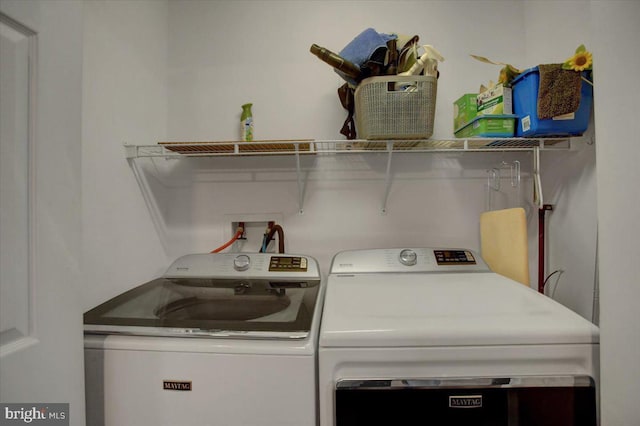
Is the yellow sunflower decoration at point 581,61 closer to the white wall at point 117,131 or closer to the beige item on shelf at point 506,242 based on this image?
the beige item on shelf at point 506,242

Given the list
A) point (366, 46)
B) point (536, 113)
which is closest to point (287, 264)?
point (366, 46)

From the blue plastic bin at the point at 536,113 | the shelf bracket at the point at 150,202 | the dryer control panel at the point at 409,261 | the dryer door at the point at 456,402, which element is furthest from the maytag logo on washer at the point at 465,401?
the shelf bracket at the point at 150,202

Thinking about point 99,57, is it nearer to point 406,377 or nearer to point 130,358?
point 130,358

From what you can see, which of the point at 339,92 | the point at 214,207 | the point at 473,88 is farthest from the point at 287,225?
the point at 473,88

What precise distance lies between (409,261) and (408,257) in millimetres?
20

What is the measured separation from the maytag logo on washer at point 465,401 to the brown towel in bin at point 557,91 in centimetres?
108

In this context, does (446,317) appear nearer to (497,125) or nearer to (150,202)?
(497,125)

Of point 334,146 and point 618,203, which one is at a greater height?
point 334,146

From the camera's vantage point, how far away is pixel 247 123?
154 cm

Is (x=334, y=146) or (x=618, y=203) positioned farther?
(x=334, y=146)

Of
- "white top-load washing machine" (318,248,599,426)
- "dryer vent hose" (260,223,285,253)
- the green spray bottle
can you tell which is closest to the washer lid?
"white top-load washing machine" (318,248,599,426)

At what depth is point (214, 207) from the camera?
1702 millimetres

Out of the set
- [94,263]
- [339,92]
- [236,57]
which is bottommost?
[94,263]

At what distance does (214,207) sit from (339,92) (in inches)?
37.2
